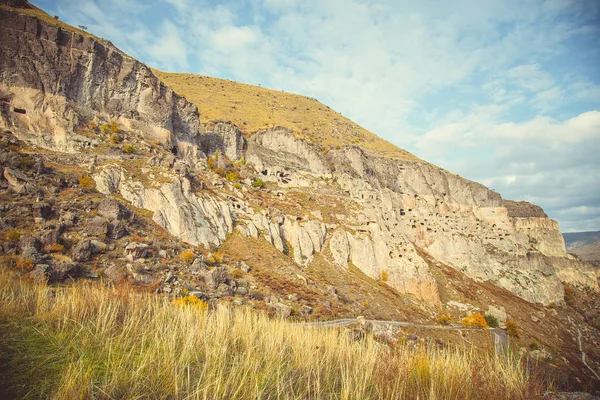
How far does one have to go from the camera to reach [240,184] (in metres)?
37.1

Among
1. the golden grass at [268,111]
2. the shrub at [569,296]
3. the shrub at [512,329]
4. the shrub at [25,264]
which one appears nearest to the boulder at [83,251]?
the shrub at [25,264]

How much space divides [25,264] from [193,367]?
14.8 m

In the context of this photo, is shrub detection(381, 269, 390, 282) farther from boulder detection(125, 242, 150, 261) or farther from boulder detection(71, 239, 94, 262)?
boulder detection(71, 239, 94, 262)

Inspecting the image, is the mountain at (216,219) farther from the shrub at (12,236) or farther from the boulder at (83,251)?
the boulder at (83,251)

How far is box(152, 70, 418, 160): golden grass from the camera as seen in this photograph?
6950cm

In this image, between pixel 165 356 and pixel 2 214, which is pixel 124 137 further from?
pixel 165 356

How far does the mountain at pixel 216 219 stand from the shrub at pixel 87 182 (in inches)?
4.4

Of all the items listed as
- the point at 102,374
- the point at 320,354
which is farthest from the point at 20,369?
the point at 320,354

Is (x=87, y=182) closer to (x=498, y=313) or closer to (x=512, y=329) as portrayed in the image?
(x=498, y=313)

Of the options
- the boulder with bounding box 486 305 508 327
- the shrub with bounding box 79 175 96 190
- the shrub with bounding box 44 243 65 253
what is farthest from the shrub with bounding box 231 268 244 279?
the boulder with bounding box 486 305 508 327

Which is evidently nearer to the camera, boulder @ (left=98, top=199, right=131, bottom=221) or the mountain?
the mountain

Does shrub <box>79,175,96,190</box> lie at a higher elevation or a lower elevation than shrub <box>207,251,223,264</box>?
higher

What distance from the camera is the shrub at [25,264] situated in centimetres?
1253

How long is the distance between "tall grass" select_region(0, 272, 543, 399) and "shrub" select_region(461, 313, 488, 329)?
104 ft
